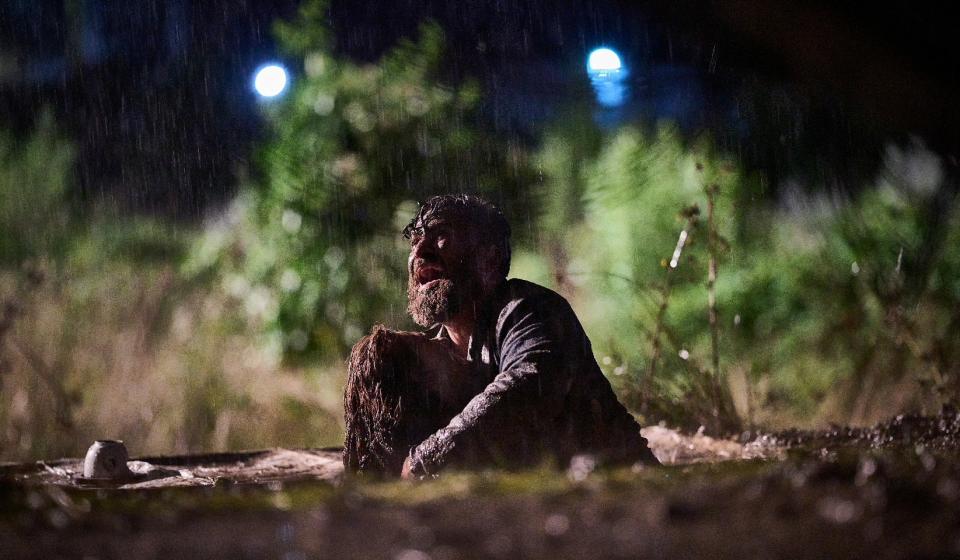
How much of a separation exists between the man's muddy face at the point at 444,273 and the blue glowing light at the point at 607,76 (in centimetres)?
391

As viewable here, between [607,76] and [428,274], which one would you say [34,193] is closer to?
[607,76]

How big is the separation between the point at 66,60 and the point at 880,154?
8695 millimetres

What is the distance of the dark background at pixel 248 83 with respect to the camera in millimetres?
7828

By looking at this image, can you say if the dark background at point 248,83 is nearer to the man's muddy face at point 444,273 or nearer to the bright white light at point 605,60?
the bright white light at point 605,60

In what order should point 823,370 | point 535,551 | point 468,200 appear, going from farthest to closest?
point 823,370 < point 468,200 < point 535,551

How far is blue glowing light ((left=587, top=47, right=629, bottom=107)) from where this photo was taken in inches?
308

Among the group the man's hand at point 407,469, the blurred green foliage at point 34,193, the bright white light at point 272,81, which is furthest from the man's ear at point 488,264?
the blurred green foliage at point 34,193

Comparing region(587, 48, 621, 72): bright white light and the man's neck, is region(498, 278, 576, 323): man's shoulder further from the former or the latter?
region(587, 48, 621, 72): bright white light

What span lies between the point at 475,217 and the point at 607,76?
4.23m

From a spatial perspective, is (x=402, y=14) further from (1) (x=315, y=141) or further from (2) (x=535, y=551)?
(2) (x=535, y=551)

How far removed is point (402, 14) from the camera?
9.87 metres

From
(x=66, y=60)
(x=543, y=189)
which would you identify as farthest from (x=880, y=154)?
(x=66, y=60)

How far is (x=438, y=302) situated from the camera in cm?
427

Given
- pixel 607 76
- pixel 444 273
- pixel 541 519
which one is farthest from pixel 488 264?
pixel 607 76
